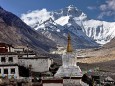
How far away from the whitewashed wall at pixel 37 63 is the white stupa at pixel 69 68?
20.7 metres

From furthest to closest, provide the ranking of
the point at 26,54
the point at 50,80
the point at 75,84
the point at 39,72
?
the point at 26,54 → the point at 39,72 → the point at 75,84 → the point at 50,80

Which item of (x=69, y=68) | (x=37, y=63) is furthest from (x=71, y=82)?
(x=37, y=63)

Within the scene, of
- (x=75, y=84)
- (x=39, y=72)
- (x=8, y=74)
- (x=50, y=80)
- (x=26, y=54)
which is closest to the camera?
(x=50, y=80)

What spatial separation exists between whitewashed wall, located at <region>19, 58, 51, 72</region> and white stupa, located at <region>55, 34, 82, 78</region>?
2070cm

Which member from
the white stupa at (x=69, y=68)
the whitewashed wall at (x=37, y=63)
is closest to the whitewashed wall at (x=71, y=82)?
the white stupa at (x=69, y=68)

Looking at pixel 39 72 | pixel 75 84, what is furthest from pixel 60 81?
pixel 39 72

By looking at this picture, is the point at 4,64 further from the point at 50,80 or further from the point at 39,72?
the point at 50,80

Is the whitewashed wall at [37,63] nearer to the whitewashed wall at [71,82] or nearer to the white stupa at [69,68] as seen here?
the white stupa at [69,68]

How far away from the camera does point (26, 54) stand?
55438mm

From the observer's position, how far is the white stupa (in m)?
28.8

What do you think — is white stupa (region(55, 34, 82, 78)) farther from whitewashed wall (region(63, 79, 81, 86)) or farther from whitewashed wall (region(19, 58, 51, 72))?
whitewashed wall (region(19, 58, 51, 72))

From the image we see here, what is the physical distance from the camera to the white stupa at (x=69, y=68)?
94.5 feet

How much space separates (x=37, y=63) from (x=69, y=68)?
21707mm

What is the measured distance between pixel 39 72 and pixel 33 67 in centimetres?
105
